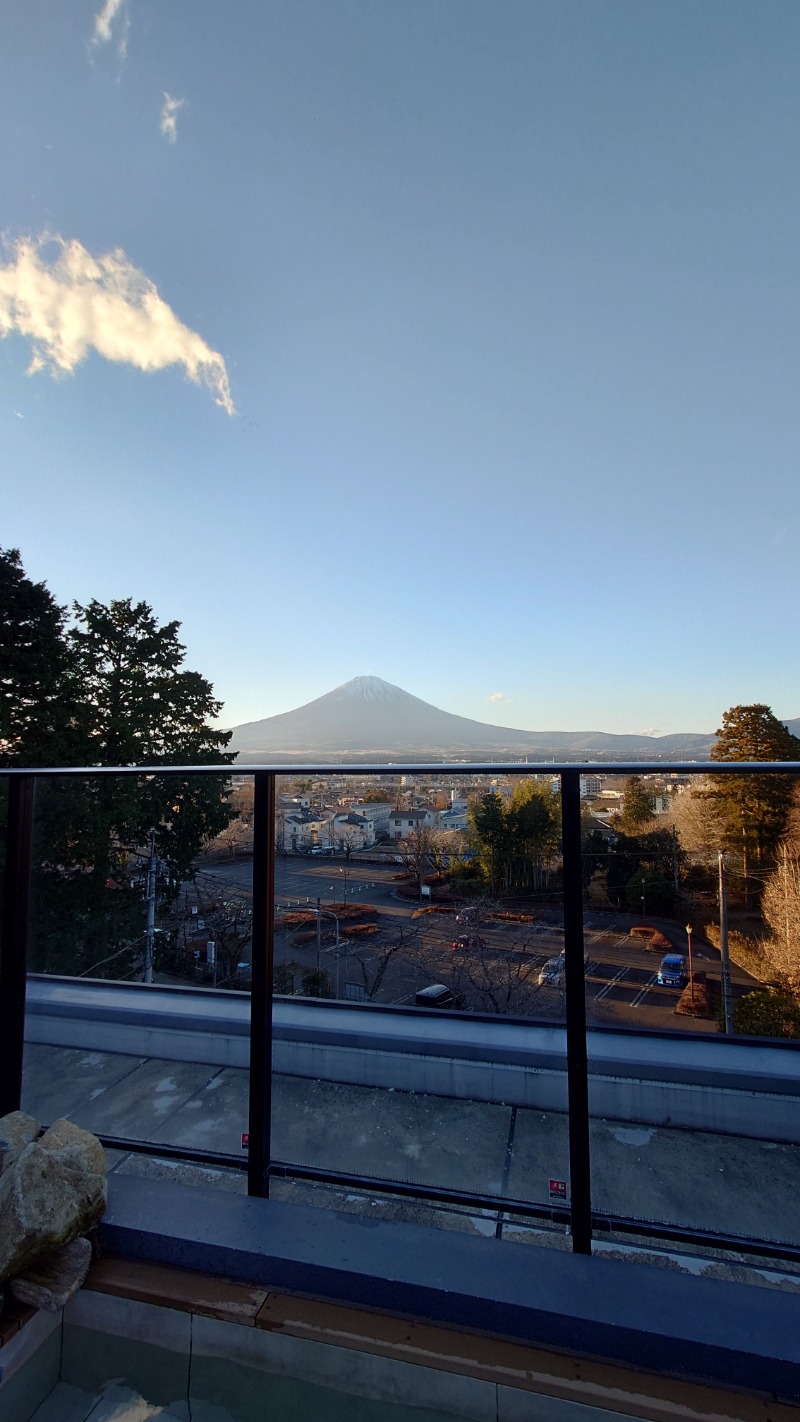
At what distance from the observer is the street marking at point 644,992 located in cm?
154

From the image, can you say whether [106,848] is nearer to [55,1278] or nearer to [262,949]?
[262,949]

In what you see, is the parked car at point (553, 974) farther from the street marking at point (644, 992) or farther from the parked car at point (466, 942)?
the street marking at point (644, 992)

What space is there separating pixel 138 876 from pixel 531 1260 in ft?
4.72

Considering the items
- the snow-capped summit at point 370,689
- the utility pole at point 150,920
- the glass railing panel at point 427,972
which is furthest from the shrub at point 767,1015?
the snow-capped summit at point 370,689

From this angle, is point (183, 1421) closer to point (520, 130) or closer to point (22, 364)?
point (520, 130)

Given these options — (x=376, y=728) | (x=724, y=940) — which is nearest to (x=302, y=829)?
(x=724, y=940)

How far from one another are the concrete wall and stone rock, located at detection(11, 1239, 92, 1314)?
58 centimetres

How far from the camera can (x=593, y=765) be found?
1158 millimetres

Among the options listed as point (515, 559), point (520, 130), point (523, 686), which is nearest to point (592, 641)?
point (523, 686)

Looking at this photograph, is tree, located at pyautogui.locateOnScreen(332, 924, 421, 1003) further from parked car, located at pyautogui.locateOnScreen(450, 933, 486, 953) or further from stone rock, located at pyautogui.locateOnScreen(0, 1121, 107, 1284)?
stone rock, located at pyautogui.locateOnScreen(0, 1121, 107, 1284)

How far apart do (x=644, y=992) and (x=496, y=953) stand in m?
0.43

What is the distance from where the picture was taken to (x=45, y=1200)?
101cm

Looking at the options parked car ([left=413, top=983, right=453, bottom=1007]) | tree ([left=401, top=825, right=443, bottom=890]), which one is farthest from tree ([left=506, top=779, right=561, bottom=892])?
parked car ([left=413, top=983, right=453, bottom=1007])

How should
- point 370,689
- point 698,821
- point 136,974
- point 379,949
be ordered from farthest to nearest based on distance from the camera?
point 370,689, point 136,974, point 379,949, point 698,821
